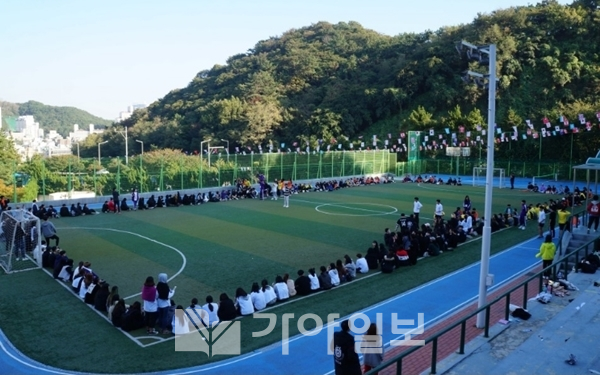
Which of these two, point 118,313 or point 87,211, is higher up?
point 87,211

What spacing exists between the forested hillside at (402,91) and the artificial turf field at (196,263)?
2774 cm

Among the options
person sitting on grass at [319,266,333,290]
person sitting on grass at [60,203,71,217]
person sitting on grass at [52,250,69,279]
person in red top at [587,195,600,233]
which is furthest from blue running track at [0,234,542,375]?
person sitting on grass at [60,203,71,217]

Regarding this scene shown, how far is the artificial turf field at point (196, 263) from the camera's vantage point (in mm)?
11219

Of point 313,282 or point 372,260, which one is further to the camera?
point 372,260

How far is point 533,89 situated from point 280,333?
69.9 m

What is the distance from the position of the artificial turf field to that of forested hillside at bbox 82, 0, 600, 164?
27742 millimetres

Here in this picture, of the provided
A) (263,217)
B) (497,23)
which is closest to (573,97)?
(497,23)

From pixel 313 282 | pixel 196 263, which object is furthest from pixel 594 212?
pixel 196 263

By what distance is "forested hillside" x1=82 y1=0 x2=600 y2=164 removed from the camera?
66688mm

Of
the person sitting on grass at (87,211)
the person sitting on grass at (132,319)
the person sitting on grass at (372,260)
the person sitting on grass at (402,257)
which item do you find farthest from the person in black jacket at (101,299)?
the person sitting on grass at (87,211)

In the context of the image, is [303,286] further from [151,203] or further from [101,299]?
[151,203]

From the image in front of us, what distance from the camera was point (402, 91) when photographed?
79.9 metres

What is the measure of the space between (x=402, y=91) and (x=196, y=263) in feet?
221

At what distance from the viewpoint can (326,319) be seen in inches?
509
